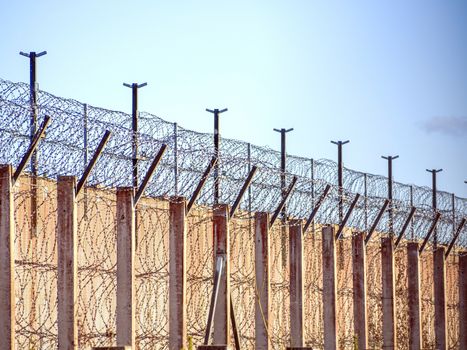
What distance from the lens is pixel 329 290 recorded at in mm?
26109

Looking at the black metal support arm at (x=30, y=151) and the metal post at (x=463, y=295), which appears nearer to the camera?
the black metal support arm at (x=30, y=151)

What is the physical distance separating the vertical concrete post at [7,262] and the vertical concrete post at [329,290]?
32.6 feet

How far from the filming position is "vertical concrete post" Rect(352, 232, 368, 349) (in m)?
27.9

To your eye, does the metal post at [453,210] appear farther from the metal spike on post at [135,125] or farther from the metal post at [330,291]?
the metal spike on post at [135,125]

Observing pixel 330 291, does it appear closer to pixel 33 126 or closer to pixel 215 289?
pixel 215 289

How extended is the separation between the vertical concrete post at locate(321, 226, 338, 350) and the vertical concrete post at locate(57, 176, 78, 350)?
8.72 m

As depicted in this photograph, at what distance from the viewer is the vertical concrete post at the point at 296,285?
80.6ft

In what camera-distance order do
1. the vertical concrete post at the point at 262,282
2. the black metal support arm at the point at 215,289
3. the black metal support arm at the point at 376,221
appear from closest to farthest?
1. the black metal support arm at the point at 215,289
2. the vertical concrete post at the point at 262,282
3. the black metal support arm at the point at 376,221

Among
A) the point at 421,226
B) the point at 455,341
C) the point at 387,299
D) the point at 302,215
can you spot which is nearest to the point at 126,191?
the point at 302,215

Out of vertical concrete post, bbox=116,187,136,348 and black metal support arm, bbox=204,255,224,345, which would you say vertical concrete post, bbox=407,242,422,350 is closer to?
black metal support arm, bbox=204,255,224,345

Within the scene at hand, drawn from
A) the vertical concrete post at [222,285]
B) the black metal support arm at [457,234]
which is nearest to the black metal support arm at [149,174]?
the vertical concrete post at [222,285]

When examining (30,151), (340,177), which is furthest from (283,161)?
(30,151)

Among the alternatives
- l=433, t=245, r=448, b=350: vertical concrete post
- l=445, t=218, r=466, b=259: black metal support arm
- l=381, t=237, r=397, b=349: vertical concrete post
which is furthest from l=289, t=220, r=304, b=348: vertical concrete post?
l=445, t=218, r=466, b=259: black metal support arm

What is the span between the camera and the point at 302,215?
27062 mm
